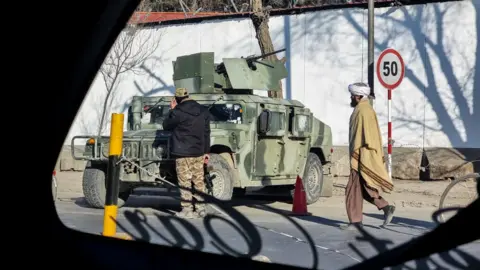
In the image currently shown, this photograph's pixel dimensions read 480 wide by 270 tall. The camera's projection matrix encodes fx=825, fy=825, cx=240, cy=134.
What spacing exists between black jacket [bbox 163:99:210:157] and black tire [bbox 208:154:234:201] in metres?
0.55

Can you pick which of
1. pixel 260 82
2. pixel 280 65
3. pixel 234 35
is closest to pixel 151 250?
pixel 260 82

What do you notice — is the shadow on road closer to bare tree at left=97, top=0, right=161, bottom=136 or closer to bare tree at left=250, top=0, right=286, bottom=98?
bare tree at left=250, top=0, right=286, bottom=98

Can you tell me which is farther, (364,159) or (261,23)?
(261,23)

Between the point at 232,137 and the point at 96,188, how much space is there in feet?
6.34

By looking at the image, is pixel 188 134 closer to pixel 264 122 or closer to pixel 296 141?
pixel 264 122

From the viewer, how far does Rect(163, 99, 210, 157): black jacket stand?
9.77 m

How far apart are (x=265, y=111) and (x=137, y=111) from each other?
72.2 inches

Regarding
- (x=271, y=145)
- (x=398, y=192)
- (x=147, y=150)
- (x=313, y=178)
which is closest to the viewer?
(x=147, y=150)

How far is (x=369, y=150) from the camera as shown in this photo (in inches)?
321

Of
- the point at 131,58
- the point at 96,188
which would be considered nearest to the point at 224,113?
the point at 96,188

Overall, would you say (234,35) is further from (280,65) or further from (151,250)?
(151,250)

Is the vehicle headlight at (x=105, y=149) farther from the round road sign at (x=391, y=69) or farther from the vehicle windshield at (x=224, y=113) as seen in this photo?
the round road sign at (x=391, y=69)

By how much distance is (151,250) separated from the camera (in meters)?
2.24

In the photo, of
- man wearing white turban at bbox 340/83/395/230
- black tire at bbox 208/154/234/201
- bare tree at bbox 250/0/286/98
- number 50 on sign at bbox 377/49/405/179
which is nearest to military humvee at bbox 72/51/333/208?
black tire at bbox 208/154/234/201
